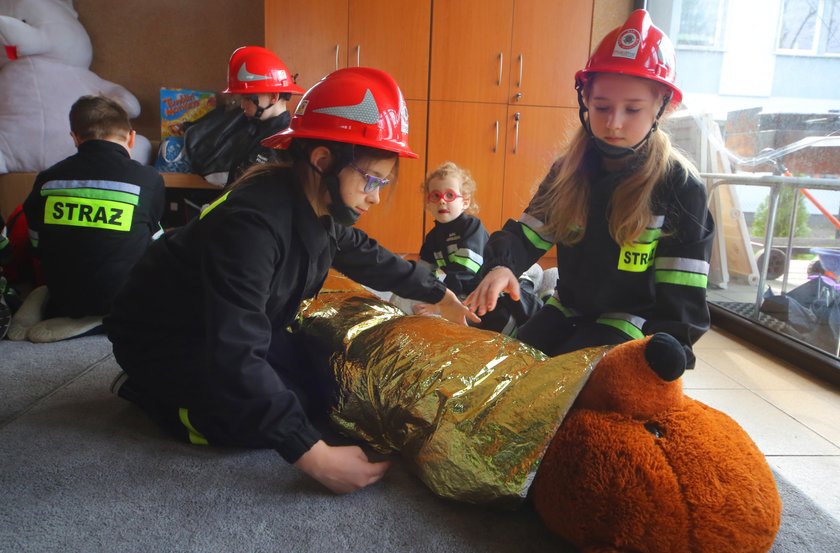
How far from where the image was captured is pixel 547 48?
10.6ft

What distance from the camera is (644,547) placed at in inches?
31.3

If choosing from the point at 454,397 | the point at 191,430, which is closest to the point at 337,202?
the point at 454,397

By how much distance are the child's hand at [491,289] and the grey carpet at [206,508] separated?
37 centimetres

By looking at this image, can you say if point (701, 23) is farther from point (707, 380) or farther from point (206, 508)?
point (206, 508)

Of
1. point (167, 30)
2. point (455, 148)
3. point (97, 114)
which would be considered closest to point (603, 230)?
point (97, 114)

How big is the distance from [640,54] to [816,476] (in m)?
0.96

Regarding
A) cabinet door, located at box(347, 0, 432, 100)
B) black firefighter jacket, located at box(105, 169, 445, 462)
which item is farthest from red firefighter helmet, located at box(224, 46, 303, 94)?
black firefighter jacket, located at box(105, 169, 445, 462)

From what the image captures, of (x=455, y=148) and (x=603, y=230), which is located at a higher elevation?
(x=455, y=148)

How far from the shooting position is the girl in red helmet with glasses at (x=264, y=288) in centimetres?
94

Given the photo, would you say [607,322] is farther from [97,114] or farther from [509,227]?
[97,114]

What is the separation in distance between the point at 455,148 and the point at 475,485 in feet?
8.40

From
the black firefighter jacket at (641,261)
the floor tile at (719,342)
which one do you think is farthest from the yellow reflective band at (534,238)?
the floor tile at (719,342)

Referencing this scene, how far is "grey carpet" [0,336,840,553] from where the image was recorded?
35.5 inches

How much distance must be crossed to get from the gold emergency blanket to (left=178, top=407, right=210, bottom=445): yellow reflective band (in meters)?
0.27
